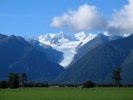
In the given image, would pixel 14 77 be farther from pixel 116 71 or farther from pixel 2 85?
pixel 116 71

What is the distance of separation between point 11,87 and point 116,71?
190 ft

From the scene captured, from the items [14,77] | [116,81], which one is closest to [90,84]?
[116,81]

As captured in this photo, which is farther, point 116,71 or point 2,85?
point 116,71

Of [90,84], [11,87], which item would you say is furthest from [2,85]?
[90,84]

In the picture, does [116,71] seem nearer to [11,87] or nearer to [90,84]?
[90,84]

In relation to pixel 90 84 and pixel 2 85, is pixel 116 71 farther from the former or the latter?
pixel 2 85

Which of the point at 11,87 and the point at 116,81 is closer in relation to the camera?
the point at 11,87

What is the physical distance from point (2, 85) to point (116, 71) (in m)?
61.3

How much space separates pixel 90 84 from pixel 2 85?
155 feet

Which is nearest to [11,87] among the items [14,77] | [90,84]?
[14,77]

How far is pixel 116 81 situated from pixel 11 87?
57369 millimetres

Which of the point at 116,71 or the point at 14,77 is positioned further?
the point at 116,71

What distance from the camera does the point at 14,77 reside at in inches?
6919

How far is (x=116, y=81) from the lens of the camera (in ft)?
648
